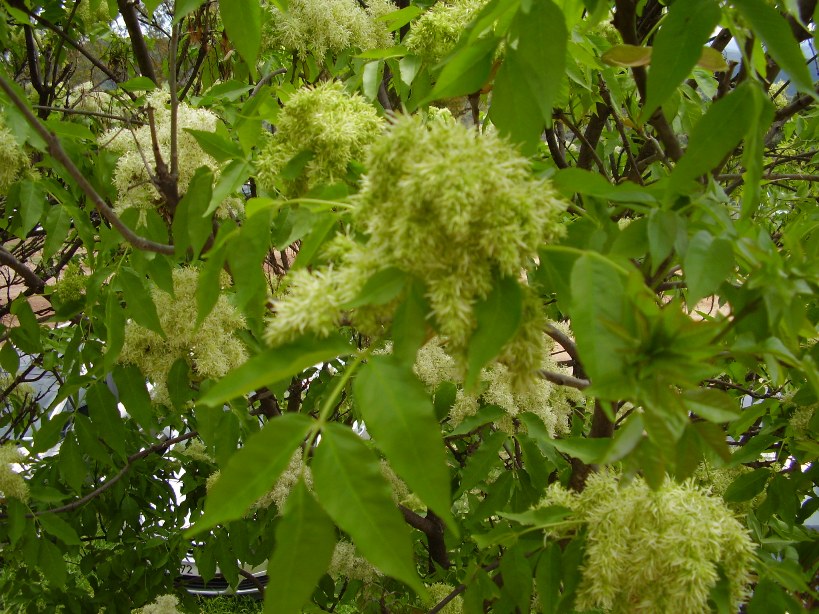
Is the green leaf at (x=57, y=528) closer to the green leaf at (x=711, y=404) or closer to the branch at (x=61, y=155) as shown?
the branch at (x=61, y=155)

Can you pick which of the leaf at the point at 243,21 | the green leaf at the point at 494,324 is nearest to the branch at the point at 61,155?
the leaf at the point at 243,21

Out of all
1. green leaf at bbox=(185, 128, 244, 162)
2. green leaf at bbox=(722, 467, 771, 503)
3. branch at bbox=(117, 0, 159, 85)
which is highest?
branch at bbox=(117, 0, 159, 85)

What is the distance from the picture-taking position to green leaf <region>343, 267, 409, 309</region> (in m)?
0.67

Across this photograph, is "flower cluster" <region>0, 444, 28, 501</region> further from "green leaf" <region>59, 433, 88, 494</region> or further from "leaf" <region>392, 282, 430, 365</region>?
"leaf" <region>392, 282, 430, 365</region>

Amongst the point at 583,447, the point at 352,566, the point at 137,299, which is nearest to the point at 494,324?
the point at 583,447

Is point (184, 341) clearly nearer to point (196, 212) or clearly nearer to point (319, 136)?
point (196, 212)

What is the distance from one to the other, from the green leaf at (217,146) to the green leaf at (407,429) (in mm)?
602

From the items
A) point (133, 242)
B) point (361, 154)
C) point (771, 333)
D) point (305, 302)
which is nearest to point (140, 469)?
point (133, 242)

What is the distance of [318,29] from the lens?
2.15 m

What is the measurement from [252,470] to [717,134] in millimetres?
643

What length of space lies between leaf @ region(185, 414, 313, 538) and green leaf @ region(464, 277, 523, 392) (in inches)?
7.4

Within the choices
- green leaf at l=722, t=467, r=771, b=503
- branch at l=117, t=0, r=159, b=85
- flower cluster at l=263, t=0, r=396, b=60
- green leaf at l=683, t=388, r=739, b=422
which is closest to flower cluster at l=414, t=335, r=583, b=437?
green leaf at l=722, t=467, r=771, b=503

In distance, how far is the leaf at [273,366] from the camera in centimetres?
64

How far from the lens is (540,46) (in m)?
0.80
